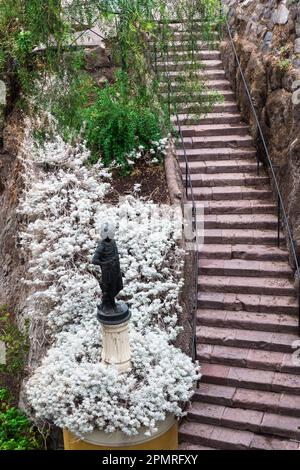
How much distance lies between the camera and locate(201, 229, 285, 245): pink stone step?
8.79 m

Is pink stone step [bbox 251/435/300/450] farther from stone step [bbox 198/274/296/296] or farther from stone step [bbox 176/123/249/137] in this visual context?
stone step [bbox 176/123/249/137]

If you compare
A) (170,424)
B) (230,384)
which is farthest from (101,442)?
(230,384)

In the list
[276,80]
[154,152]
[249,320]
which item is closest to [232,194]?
[154,152]

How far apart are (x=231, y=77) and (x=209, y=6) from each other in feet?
9.64

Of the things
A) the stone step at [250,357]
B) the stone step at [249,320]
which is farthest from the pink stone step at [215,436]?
the stone step at [249,320]

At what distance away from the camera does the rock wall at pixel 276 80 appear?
8.55 metres

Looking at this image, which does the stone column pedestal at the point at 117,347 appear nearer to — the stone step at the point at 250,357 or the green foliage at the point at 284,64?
the stone step at the point at 250,357

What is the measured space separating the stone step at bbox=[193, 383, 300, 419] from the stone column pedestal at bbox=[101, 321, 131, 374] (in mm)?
1334

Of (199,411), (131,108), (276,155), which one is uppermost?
(131,108)

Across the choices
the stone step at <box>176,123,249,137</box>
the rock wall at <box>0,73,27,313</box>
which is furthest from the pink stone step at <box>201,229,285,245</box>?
the rock wall at <box>0,73,27,313</box>

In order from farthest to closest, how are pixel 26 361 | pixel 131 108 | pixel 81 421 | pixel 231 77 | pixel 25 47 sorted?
pixel 231 77 < pixel 25 47 < pixel 131 108 < pixel 26 361 < pixel 81 421

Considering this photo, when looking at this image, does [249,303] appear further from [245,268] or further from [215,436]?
[215,436]

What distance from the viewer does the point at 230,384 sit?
746 centimetres

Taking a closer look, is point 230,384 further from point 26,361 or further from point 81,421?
point 26,361
